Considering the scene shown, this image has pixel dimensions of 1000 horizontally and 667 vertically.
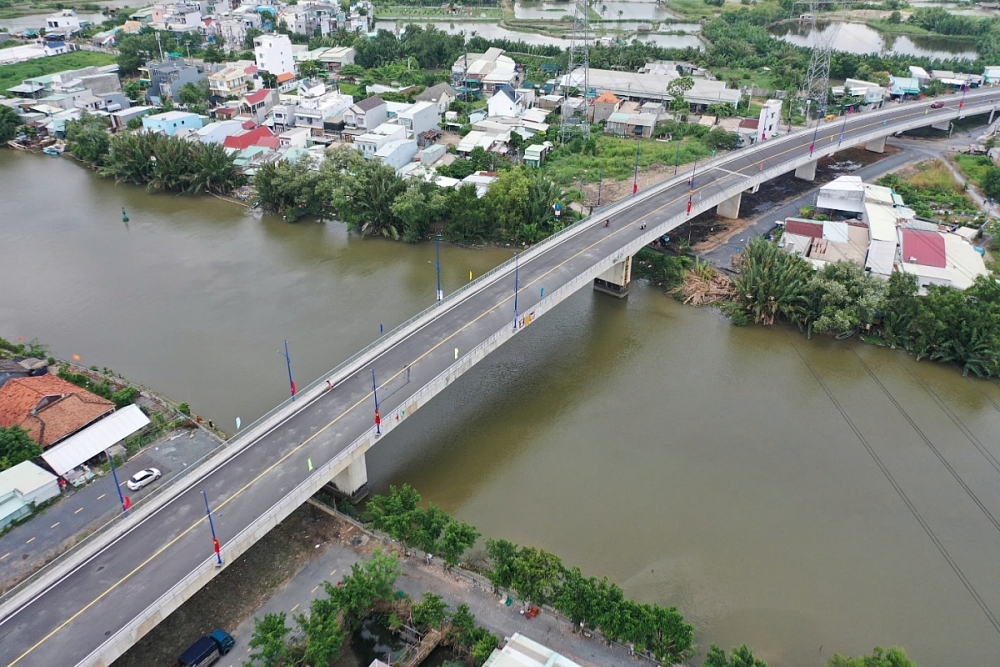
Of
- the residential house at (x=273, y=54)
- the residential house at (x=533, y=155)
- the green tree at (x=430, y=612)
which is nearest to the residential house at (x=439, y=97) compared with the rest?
the residential house at (x=533, y=155)

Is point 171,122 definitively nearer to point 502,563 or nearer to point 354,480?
point 354,480

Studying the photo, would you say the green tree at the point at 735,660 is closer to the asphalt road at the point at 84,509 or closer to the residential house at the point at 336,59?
the asphalt road at the point at 84,509

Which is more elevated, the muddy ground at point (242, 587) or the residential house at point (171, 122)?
the residential house at point (171, 122)

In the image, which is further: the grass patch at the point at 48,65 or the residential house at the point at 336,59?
the residential house at the point at 336,59

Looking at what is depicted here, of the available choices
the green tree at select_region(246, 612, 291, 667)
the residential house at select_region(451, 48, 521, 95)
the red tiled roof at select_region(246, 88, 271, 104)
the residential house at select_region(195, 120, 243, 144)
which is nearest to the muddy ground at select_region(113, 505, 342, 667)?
the green tree at select_region(246, 612, 291, 667)

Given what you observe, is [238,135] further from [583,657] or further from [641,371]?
[583,657]

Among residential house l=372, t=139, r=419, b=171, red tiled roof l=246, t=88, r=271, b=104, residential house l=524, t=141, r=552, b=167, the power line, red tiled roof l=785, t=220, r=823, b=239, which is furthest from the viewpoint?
red tiled roof l=246, t=88, r=271, b=104

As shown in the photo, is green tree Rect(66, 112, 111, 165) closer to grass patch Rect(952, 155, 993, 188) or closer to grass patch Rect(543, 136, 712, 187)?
grass patch Rect(543, 136, 712, 187)
